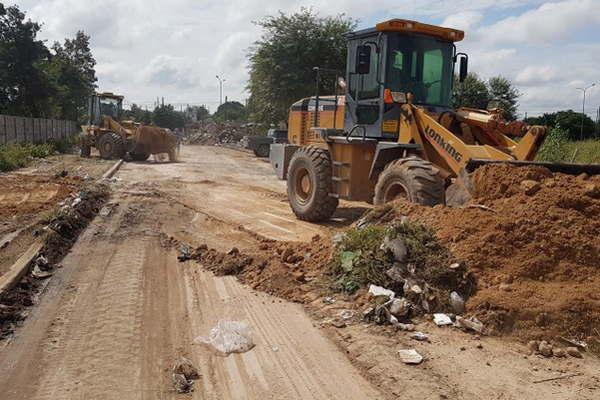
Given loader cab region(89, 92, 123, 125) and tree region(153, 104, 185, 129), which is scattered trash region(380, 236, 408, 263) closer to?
loader cab region(89, 92, 123, 125)

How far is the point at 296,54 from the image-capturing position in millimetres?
27953

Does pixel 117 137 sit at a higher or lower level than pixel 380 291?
higher

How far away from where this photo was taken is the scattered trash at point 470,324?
509 cm

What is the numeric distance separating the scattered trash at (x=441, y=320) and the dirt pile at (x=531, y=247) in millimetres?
255

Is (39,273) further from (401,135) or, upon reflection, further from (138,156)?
(138,156)

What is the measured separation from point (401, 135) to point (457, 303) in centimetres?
417

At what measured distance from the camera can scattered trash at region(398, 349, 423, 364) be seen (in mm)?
4480

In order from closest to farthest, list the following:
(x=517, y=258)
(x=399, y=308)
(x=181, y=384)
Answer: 1. (x=181, y=384)
2. (x=399, y=308)
3. (x=517, y=258)

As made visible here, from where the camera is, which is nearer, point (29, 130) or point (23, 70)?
point (29, 130)

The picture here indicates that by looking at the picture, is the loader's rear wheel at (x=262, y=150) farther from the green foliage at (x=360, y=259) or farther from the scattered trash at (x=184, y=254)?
the green foliage at (x=360, y=259)

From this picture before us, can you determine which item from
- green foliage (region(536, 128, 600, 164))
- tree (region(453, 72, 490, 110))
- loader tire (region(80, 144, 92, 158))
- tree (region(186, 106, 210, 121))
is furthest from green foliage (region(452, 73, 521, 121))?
tree (region(186, 106, 210, 121))

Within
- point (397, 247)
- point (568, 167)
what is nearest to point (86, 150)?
point (397, 247)

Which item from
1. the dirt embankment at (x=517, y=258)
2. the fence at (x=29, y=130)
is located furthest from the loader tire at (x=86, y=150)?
the dirt embankment at (x=517, y=258)

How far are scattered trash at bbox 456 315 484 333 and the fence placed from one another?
25.3 meters
